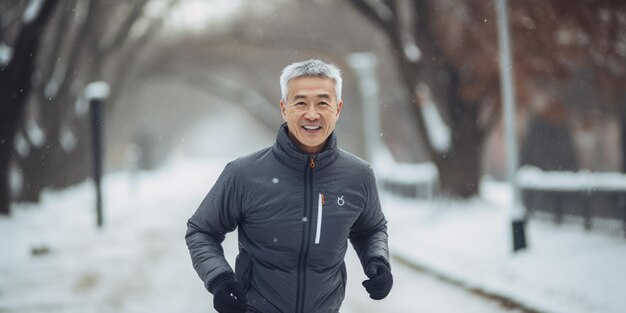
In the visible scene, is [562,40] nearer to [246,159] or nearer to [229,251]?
[229,251]

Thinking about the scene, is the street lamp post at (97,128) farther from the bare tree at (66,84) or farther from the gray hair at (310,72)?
the gray hair at (310,72)

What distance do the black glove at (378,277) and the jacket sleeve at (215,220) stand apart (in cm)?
53

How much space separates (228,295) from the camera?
2.99m

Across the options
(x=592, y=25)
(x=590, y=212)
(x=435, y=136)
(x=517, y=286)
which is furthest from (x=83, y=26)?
(x=517, y=286)

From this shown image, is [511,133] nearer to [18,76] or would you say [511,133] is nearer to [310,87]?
[18,76]

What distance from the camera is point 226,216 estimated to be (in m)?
3.16

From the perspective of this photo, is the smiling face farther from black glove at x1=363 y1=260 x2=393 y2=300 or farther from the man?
black glove at x1=363 y1=260 x2=393 y2=300

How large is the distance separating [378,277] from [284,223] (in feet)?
1.39

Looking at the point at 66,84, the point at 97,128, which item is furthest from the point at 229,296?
the point at 66,84

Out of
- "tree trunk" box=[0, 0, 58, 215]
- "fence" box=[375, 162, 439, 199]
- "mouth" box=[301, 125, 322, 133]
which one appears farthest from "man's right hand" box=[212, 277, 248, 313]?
"fence" box=[375, 162, 439, 199]

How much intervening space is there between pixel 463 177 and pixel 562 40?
391 cm

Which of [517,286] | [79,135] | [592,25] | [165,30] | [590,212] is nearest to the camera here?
[517,286]

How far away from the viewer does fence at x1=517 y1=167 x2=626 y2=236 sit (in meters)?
13.0

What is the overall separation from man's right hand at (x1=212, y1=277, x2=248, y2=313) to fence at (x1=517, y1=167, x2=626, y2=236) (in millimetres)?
10523
